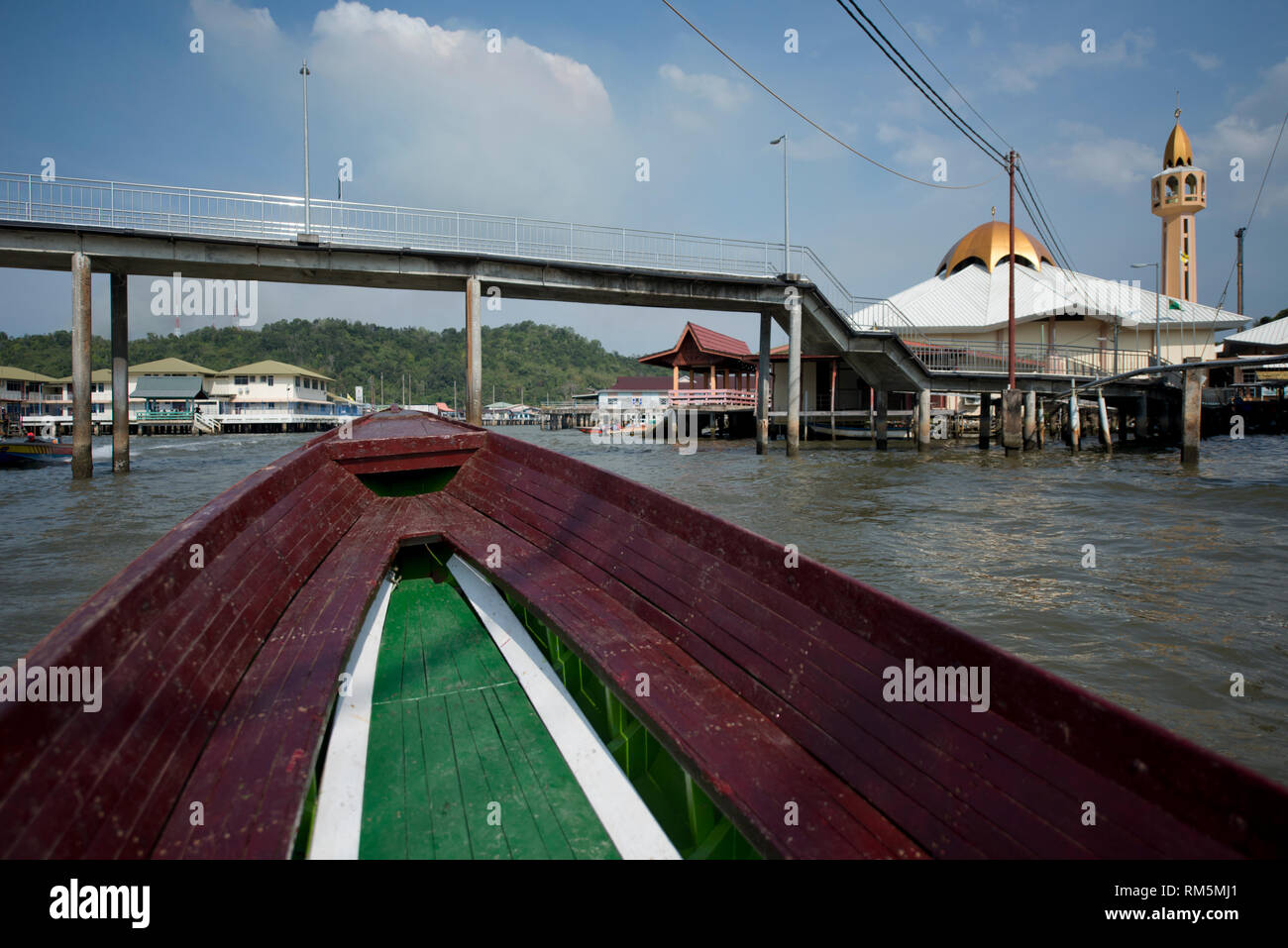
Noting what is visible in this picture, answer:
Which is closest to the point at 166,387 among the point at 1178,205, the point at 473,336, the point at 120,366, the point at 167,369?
the point at 167,369

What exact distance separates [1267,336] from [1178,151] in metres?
14.7

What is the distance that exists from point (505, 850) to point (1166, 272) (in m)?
65.1

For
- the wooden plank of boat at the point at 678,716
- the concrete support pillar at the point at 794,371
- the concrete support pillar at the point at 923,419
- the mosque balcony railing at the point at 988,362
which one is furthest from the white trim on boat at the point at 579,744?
the mosque balcony railing at the point at 988,362

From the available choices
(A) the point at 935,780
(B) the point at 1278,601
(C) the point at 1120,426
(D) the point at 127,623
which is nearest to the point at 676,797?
(A) the point at 935,780

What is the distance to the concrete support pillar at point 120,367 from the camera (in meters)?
19.5

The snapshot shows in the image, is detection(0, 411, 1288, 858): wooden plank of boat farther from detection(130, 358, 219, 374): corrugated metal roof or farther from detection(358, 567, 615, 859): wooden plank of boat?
detection(130, 358, 219, 374): corrugated metal roof

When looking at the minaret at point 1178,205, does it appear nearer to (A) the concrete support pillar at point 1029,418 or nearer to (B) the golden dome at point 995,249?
(B) the golden dome at point 995,249

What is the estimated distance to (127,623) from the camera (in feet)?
7.16

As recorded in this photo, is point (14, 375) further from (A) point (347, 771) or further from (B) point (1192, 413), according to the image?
(B) point (1192, 413)

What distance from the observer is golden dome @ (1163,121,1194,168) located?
48.8 m

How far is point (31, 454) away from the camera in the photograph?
2291 cm

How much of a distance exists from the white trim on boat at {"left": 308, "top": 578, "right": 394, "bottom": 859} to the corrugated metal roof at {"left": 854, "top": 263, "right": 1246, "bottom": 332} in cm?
4018
